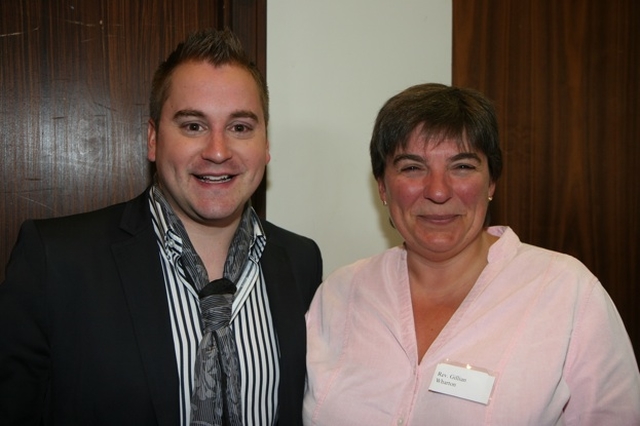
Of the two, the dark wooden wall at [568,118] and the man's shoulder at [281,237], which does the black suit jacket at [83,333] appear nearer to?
the man's shoulder at [281,237]

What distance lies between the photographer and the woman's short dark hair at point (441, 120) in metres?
1.82

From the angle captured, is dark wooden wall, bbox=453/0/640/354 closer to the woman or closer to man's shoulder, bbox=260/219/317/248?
the woman

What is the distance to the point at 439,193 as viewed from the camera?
5.86 ft

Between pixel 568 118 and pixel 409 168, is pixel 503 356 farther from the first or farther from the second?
pixel 568 118

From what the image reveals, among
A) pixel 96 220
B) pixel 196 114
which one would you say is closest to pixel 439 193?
pixel 196 114

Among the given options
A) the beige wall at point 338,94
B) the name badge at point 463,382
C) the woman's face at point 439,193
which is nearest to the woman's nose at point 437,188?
the woman's face at point 439,193

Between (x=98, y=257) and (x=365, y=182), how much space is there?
1161 millimetres

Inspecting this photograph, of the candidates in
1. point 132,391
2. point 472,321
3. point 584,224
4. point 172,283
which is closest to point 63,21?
point 172,283

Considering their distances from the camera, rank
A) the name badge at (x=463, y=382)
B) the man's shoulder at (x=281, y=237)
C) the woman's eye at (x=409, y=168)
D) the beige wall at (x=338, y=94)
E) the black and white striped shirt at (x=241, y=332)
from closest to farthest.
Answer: the name badge at (x=463, y=382)
the black and white striped shirt at (x=241, y=332)
the woman's eye at (x=409, y=168)
the man's shoulder at (x=281, y=237)
the beige wall at (x=338, y=94)

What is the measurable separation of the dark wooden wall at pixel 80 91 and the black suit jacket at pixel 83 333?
60cm

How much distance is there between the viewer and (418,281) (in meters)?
1.97

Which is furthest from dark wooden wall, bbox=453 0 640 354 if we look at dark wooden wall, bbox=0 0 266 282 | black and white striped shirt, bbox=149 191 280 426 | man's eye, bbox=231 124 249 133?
black and white striped shirt, bbox=149 191 280 426

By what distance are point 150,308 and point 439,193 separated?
2.79ft

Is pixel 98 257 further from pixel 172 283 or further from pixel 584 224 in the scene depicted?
pixel 584 224
